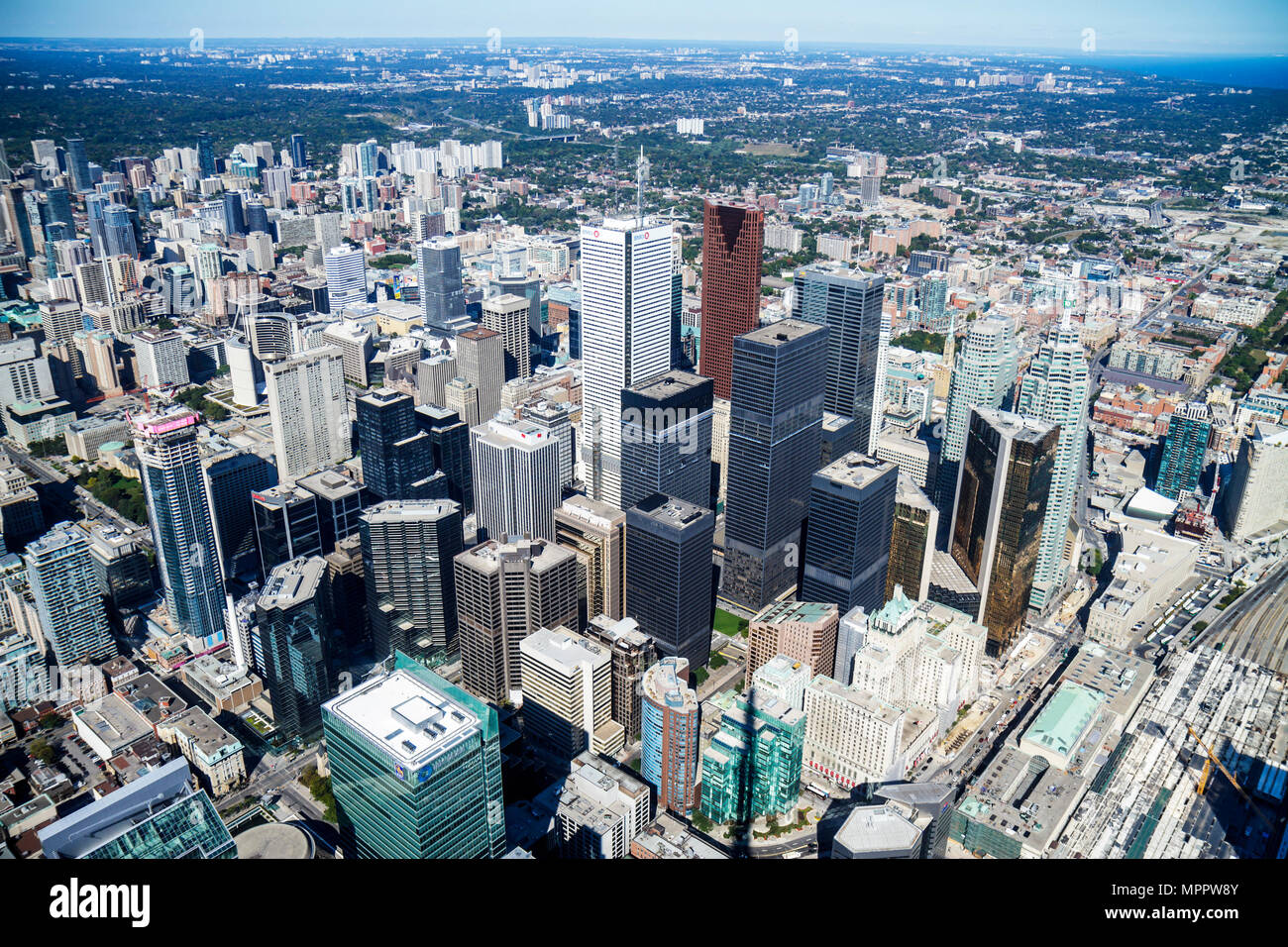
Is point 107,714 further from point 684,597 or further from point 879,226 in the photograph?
point 879,226

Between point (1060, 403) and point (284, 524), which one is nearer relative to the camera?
point (284, 524)

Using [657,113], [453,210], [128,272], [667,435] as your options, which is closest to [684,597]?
[667,435]

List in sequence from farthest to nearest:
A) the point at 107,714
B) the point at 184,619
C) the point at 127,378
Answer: the point at 127,378, the point at 184,619, the point at 107,714

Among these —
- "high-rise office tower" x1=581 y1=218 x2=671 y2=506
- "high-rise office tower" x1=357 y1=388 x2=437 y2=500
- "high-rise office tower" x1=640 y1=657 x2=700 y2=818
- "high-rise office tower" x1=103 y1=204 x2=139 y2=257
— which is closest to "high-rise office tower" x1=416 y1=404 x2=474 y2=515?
"high-rise office tower" x1=357 y1=388 x2=437 y2=500

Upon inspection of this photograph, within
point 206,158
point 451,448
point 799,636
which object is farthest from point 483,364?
point 206,158

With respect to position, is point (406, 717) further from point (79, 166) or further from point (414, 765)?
point (79, 166)

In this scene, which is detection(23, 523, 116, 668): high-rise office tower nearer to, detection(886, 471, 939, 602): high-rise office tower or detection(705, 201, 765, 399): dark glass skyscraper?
detection(705, 201, 765, 399): dark glass skyscraper
